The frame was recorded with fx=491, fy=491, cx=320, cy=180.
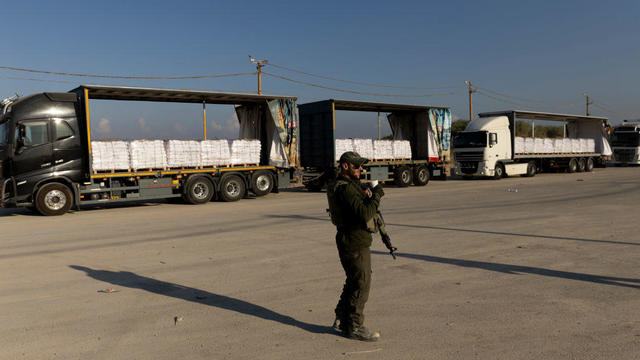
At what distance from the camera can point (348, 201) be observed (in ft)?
13.3

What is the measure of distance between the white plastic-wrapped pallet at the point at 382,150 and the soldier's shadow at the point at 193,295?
15803mm

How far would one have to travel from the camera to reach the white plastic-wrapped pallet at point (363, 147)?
20.8 m

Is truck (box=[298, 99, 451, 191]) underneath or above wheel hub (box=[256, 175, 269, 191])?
above

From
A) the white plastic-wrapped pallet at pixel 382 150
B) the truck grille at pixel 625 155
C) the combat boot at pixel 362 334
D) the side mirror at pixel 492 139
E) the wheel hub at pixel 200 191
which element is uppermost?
the side mirror at pixel 492 139

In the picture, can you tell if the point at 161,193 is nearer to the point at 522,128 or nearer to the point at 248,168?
the point at 248,168

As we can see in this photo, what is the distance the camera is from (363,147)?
2109cm

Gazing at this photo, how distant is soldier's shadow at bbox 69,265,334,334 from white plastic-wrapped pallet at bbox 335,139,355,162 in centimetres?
1355

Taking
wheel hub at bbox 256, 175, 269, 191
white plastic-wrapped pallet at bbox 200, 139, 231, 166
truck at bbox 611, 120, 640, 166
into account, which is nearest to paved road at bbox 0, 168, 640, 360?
white plastic-wrapped pallet at bbox 200, 139, 231, 166

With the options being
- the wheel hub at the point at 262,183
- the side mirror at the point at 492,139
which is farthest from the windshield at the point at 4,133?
the side mirror at the point at 492,139

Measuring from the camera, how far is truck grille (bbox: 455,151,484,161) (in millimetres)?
25219

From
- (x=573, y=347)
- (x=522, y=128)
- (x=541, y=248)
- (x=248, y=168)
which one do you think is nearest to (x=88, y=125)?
(x=248, y=168)

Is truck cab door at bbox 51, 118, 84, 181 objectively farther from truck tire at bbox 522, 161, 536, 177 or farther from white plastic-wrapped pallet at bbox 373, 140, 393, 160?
truck tire at bbox 522, 161, 536, 177

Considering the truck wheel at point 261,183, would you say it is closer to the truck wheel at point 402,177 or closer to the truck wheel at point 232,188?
the truck wheel at point 232,188

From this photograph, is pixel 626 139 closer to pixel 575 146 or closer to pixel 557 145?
pixel 575 146
